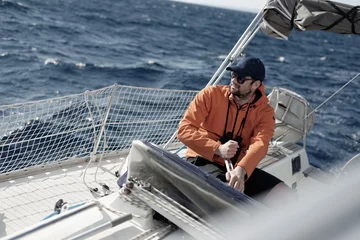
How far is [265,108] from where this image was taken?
3.55 metres

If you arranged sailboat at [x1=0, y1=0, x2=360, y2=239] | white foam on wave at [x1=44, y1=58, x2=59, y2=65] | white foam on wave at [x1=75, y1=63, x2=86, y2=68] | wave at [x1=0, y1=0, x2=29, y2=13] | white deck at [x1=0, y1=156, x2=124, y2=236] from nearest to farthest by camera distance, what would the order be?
sailboat at [x1=0, y1=0, x2=360, y2=239], white deck at [x1=0, y1=156, x2=124, y2=236], white foam on wave at [x1=44, y1=58, x2=59, y2=65], white foam on wave at [x1=75, y1=63, x2=86, y2=68], wave at [x1=0, y1=0, x2=29, y2=13]

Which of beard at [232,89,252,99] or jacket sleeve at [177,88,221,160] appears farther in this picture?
beard at [232,89,252,99]

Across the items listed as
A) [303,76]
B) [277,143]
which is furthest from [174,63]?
[277,143]

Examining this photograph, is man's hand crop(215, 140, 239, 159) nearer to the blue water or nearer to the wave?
the blue water

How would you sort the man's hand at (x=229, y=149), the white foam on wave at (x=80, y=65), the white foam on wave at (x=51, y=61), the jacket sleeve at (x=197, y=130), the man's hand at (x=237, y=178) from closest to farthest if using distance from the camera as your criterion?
the man's hand at (x=237, y=178) → the man's hand at (x=229, y=149) → the jacket sleeve at (x=197, y=130) → the white foam on wave at (x=51, y=61) → the white foam on wave at (x=80, y=65)

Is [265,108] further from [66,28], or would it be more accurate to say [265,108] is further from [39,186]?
[66,28]

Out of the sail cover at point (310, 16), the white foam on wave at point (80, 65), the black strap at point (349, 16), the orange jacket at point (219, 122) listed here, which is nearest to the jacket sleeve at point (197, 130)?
the orange jacket at point (219, 122)

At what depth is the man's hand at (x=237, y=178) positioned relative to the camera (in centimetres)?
301

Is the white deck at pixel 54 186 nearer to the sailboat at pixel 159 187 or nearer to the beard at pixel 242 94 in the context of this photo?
the sailboat at pixel 159 187

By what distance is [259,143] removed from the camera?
3.32 meters

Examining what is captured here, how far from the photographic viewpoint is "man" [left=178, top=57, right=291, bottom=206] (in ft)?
10.8

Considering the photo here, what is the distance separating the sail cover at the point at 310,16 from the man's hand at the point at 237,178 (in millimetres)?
1316

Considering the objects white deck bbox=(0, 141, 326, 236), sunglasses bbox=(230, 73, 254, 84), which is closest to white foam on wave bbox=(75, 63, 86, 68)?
white deck bbox=(0, 141, 326, 236)

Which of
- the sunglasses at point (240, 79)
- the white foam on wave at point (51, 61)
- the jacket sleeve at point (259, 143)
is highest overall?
the sunglasses at point (240, 79)
